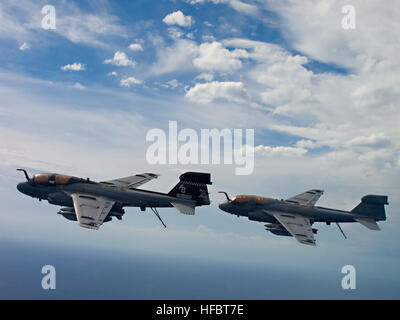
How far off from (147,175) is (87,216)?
14519mm

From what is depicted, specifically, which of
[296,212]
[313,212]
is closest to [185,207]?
[296,212]

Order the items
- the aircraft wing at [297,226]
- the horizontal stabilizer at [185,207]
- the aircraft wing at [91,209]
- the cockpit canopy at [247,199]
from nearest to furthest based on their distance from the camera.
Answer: the aircraft wing at [91,209]
the aircraft wing at [297,226]
the horizontal stabilizer at [185,207]
the cockpit canopy at [247,199]

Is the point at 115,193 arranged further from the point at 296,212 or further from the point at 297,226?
the point at 296,212

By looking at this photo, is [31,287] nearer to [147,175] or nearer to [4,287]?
[4,287]

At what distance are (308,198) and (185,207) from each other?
61.8 ft

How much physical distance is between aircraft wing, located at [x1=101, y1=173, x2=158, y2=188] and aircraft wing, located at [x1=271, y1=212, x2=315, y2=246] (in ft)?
57.1

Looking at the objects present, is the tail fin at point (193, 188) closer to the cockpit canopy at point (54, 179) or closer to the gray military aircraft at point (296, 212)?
the gray military aircraft at point (296, 212)

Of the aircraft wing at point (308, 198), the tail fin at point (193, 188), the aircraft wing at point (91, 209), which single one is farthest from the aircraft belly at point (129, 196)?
the aircraft wing at point (308, 198)

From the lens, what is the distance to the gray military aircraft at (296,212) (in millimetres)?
34812

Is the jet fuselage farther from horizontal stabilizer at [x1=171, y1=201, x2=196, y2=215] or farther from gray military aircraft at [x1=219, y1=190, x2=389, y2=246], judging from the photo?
horizontal stabilizer at [x1=171, y1=201, x2=196, y2=215]

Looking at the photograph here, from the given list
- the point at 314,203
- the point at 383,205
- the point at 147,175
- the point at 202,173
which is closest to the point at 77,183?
the point at 147,175

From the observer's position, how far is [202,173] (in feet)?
111

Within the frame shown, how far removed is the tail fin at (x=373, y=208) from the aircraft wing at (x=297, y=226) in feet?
31.2

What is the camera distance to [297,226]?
109 feet
